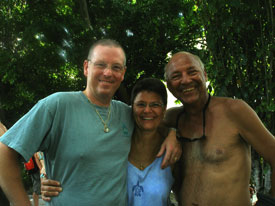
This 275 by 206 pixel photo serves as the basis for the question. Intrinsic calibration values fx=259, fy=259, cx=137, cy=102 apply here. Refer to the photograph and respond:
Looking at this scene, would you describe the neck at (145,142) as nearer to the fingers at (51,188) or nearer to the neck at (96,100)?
the neck at (96,100)

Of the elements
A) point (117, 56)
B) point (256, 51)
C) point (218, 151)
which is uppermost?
point (256, 51)

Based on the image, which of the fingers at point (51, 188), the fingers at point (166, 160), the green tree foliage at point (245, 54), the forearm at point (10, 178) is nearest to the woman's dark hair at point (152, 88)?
the fingers at point (166, 160)

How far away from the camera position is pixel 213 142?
2193 mm

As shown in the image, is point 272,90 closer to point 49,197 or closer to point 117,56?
point 117,56

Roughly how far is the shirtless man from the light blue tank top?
10.6 inches

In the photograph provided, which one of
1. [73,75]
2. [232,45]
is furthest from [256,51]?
[73,75]

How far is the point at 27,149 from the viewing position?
1601 millimetres

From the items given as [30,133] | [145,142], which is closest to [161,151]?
[145,142]

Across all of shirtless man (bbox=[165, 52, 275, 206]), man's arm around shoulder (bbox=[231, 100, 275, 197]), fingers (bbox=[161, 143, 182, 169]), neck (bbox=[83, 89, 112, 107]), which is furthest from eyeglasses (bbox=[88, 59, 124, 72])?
man's arm around shoulder (bbox=[231, 100, 275, 197])

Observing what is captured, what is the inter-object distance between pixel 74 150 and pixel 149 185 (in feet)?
2.14

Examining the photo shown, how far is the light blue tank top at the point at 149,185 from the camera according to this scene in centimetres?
194

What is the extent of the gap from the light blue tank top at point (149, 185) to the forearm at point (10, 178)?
75 cm

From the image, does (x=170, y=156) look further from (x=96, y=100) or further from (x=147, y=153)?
(x=96, y=100)

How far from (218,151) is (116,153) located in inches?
34.4
